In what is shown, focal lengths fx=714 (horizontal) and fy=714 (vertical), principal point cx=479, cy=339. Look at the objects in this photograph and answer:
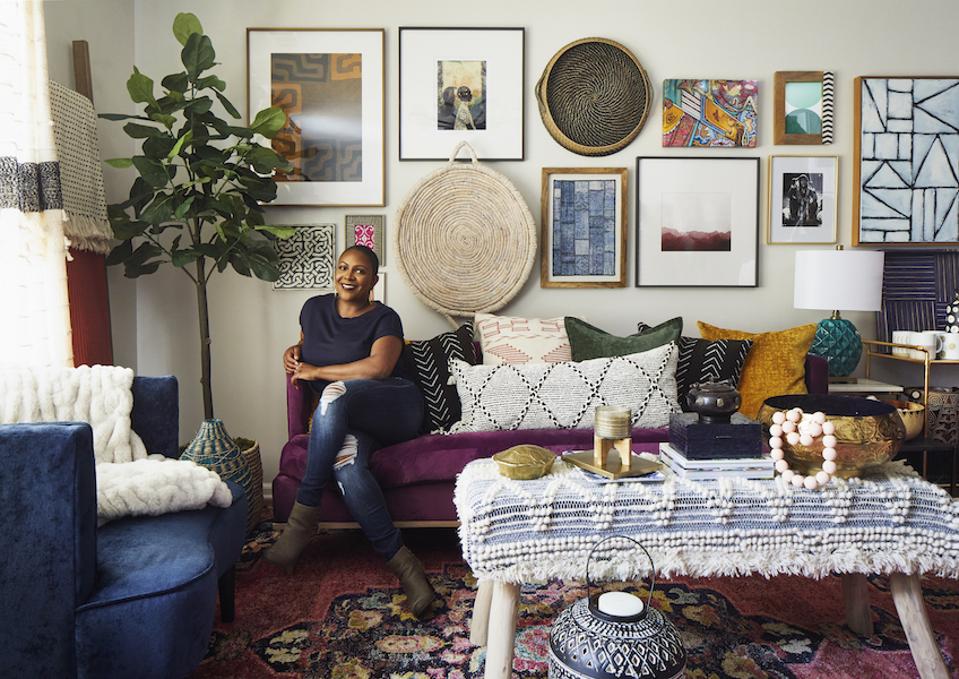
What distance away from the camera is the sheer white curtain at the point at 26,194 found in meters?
2.25

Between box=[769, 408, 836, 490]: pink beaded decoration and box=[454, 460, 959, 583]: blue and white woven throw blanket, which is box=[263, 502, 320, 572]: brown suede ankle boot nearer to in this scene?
box=[454, 460, 959, 583]: blue and white woven throw blanket

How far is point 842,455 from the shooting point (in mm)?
1653

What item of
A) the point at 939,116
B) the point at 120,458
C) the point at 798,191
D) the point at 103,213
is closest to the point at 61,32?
the point at 103,213

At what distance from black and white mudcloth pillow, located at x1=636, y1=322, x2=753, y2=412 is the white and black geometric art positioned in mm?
1702

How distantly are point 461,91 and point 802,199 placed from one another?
175 cm

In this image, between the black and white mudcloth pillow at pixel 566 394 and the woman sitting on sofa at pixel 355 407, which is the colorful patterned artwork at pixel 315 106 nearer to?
the woman sitting on sofa at pixel 355 407

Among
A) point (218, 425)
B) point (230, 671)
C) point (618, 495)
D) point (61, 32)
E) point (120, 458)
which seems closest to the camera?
point (618, 495)

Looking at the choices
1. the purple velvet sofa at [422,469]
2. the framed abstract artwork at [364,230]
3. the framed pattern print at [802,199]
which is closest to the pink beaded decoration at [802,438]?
the purple velvet sofa at [422,469]

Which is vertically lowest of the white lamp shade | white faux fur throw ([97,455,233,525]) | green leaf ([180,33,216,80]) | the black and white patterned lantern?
the black and white patterned lantern

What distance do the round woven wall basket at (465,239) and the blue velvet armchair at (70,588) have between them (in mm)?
2109

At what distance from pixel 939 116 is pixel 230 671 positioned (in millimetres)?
3844

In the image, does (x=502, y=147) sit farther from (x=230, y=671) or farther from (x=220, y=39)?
(x=230, y=671)

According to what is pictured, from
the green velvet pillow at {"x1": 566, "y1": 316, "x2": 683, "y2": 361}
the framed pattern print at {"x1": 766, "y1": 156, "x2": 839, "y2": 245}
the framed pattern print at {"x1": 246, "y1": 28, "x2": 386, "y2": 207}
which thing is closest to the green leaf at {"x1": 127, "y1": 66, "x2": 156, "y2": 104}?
the framed pattern print at {"x1": 246, "y1": 28, "x2": 386, "y2": 207}

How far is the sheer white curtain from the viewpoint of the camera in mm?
2248
